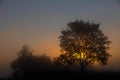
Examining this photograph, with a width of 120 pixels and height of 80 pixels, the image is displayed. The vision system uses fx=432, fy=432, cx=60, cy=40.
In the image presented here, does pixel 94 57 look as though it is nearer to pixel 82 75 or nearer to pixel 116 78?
pixel 82 75

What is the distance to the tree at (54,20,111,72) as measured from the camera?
99375 millimetres

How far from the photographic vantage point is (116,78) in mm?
87938

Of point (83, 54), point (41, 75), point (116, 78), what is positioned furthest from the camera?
point (83, 54)

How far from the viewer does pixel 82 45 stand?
100 meters

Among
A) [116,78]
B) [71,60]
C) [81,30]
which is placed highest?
[81,30]

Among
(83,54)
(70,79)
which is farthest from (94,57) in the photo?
(70,79)

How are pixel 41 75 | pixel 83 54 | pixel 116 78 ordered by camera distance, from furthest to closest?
pixel 83 54, pixel 41 75, pixel 116 78

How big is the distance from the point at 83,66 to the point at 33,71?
40.0ft

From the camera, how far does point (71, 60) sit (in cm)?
9962

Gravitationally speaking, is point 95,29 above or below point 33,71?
above

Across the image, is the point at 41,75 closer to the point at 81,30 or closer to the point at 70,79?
the point at 70,79

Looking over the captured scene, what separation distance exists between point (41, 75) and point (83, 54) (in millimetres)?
12007

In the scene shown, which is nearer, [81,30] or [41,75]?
[41,75]

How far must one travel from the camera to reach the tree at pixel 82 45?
9938 cm
